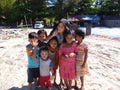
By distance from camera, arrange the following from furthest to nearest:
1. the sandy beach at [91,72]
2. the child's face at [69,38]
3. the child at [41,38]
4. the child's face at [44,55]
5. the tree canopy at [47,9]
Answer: the tree canopy at [47,9] → the sandy beach at [91,72] → the child at [41,38] → the child's face at [44,55] → the child's face at [69,38]

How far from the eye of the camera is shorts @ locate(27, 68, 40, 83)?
5328 millimetres

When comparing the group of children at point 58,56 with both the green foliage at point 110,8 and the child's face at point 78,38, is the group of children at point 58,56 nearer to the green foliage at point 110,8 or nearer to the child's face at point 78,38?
the child's face at point 78,38

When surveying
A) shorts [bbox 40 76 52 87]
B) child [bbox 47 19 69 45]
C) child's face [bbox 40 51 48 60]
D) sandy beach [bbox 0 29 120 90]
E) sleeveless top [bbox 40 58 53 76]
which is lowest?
sandy beach [bbox 0 29 120 90]

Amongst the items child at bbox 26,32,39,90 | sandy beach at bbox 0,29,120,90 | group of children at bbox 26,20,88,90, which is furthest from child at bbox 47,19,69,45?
sandy beach at bbox 0,29,120,90

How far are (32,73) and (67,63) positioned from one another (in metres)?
0.72

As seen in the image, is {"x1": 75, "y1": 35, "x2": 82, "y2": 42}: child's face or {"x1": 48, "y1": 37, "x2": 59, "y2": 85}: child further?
{"x1": 48, "y1": 37, "x2": 59, "y2": 85}: child

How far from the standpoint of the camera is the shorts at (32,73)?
210 inches

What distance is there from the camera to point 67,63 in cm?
514

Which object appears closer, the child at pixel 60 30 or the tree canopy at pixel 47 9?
the child at pixel 60 30

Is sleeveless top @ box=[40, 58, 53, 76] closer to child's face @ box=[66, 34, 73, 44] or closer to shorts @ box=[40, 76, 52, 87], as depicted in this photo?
shorts @ box=[40, 76, 52, 87]

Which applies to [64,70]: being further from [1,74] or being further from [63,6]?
[63,6]

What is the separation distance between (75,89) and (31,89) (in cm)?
87

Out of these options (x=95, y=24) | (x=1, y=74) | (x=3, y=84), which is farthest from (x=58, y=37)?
(x=95, y=24)

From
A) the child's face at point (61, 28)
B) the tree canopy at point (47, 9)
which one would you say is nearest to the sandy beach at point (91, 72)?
the child's face at point (61, 28)
